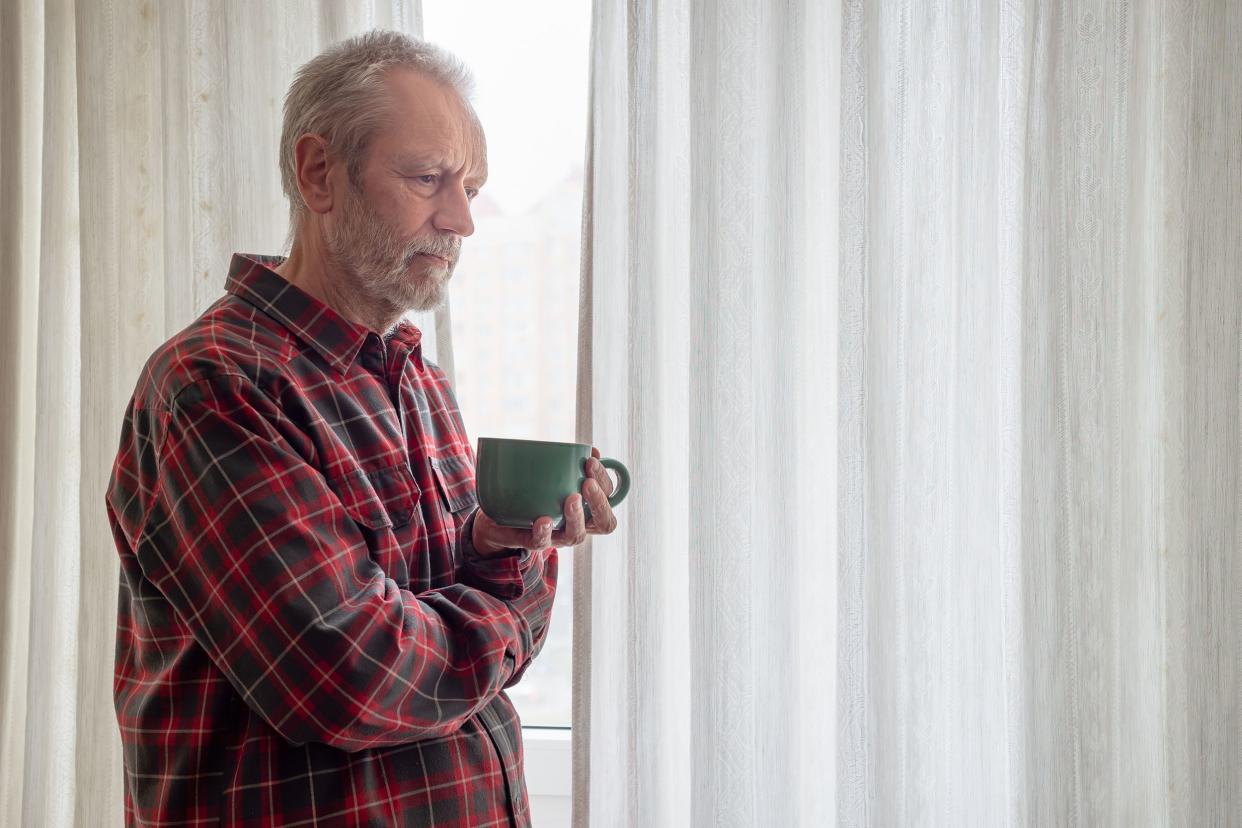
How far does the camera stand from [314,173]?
91 centimetres

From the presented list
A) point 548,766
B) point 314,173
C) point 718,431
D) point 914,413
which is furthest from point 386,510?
point 548,766

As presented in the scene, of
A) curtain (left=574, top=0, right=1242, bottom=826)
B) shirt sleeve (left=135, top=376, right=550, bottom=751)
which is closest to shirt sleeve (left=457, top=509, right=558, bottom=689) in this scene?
shirt sleeve (left=135, top=376, right=550, bottom=751)

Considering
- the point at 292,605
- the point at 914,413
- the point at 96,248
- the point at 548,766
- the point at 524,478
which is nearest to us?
the point at 292,605

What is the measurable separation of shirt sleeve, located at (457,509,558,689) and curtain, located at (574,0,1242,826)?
524 mm

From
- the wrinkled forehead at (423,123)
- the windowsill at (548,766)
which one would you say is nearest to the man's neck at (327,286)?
the wrinkled forehead at (423,123)

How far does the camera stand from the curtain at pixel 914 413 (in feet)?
4.51

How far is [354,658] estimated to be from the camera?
0.73 m

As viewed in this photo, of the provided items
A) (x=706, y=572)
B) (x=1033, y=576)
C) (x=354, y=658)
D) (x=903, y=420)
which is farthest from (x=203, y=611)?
(x=1033, y=576)

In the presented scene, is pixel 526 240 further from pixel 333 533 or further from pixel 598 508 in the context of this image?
pixel 333 533

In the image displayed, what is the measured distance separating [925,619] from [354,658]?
3.11 feet

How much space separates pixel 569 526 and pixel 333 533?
0.21 meters

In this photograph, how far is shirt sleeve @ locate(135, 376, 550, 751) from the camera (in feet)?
2.37

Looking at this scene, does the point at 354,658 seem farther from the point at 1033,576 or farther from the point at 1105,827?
the point at 1105,827

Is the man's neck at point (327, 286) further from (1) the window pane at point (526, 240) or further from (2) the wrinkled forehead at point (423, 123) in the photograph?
(1) the window pane at point (526, 240)
